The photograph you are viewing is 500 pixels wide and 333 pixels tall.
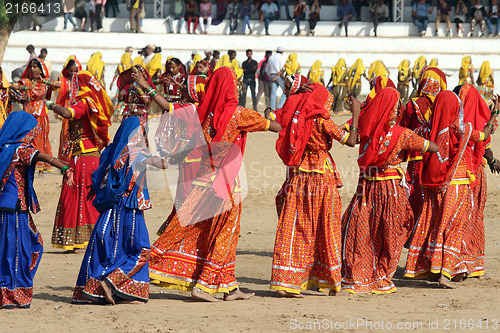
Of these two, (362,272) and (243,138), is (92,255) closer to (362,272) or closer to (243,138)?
(243,138)

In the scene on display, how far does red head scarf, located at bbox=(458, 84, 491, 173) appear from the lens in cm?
792

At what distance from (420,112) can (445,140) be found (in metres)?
0.52

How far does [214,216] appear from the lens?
674 centimetres

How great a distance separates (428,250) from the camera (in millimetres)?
7715

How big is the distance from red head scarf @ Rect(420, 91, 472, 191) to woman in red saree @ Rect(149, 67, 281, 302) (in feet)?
5.81

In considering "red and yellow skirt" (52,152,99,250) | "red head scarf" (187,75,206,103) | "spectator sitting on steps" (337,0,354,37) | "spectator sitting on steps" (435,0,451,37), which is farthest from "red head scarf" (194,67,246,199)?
"spectator sitting on steps" (435,0,451,37)

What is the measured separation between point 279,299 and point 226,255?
0.63m

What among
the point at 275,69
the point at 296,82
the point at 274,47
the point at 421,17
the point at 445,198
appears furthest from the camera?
the point at 421,17

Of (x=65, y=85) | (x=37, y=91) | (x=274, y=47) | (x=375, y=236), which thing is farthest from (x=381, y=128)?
(x=274, y=47)

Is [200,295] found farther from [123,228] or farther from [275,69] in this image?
[275,69]

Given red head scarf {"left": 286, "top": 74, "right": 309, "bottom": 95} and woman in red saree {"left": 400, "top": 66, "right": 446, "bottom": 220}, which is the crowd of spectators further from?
red head scarf {"left": 286, "top": 74, "right": 309, "bottom": 95}

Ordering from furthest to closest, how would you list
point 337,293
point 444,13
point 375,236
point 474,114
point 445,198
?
point 444,13 < point 474,114 < point 445,198 < point 375,236 < point 337,293

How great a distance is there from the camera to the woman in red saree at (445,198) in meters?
7.60

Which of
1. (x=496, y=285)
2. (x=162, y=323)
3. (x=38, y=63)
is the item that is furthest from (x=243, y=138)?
(x=38, y=63)
